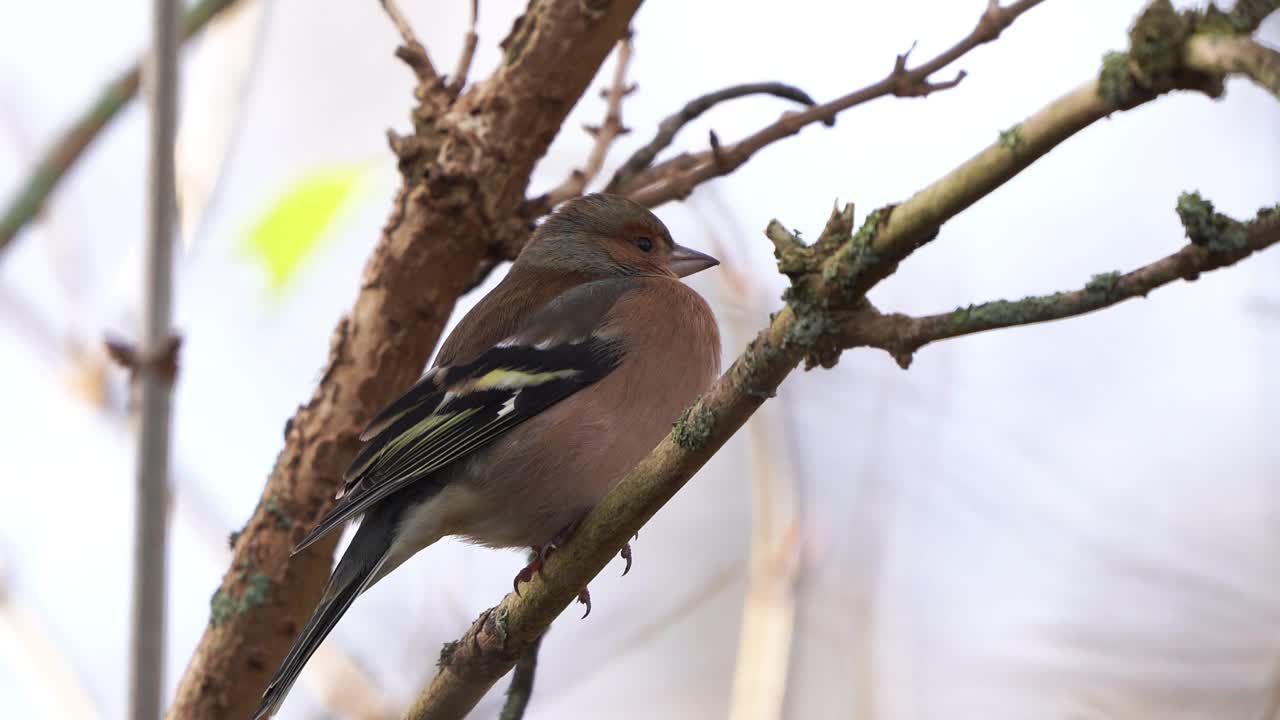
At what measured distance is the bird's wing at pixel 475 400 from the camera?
3295mm

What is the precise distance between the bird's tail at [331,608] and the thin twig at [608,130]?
1.28 meters

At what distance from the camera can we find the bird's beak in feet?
14.7

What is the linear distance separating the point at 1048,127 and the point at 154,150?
1.31 m

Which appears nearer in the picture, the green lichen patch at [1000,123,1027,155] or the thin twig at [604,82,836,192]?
the green lichen patch at [1000,123,1027,155]

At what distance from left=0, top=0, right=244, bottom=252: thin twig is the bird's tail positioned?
4.12 feet

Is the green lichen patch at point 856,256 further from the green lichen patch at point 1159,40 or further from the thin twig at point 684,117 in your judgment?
the thin twig at point 684,117

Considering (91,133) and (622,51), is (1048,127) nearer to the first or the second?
(622,51)

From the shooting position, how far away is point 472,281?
12.5ft

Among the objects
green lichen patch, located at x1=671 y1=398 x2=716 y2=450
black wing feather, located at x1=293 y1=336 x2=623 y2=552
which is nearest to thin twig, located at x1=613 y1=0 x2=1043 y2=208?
black wing feather, located at x1=293 y1=336 x2=623 y2=552

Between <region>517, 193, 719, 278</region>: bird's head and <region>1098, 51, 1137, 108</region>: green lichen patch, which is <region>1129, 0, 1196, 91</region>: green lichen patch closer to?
<region>1098, 51, 1137, 108</region>: green lichen patch

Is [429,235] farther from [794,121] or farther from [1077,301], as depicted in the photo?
[1077,301]

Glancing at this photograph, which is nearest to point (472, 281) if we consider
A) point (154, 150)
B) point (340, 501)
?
point (340, 501)

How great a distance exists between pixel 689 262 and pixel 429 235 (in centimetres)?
113

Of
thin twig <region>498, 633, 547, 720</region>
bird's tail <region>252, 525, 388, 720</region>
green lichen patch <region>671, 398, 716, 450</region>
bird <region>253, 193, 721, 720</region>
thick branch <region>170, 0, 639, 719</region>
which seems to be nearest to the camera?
green lichen patch <region>671, 398, 716, 450</region>
